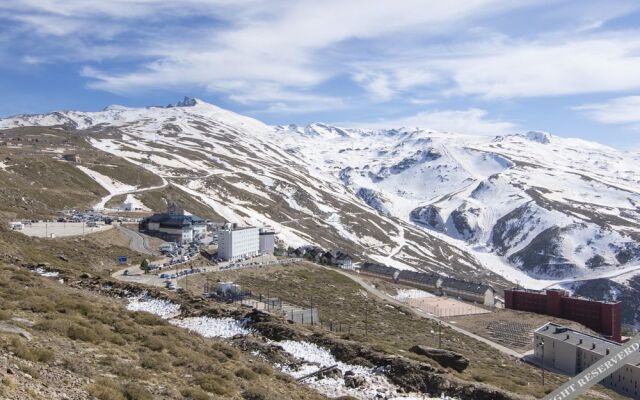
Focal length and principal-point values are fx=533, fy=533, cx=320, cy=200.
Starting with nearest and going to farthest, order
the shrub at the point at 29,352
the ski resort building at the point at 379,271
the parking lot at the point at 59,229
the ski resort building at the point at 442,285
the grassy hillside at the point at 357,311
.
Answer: the shrub at the point at 29,352 < the grassy hillside at the point at 357,311 < the parking lot at the point at 59,229 < the ski resort building at the point at 442,285 < the ski resort building at the point at 379,271

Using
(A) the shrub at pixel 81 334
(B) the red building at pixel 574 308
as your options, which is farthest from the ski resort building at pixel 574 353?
(A) the shrub at pixel 81 334

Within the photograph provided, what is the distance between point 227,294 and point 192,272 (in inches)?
650

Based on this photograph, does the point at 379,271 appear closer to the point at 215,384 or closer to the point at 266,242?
the point at 266,242

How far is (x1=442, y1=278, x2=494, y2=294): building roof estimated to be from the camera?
11856 cm

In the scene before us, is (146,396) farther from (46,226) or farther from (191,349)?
(46,226)

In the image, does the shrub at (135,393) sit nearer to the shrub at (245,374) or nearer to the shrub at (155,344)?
the shrub at (245,374)

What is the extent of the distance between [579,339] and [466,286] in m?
58.2

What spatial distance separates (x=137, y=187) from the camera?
161250 millimetres

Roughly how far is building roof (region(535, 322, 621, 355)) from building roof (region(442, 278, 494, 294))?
156 ft

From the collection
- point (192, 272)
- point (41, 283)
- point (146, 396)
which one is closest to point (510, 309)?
point (192, 272)

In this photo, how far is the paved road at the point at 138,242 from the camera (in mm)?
83275

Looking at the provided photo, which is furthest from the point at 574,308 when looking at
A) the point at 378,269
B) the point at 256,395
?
the point at 256,395

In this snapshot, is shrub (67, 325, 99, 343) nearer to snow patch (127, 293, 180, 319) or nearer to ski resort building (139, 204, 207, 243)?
snow patch (127, 293, 180, 319)

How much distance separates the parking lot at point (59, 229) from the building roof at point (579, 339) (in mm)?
65710
